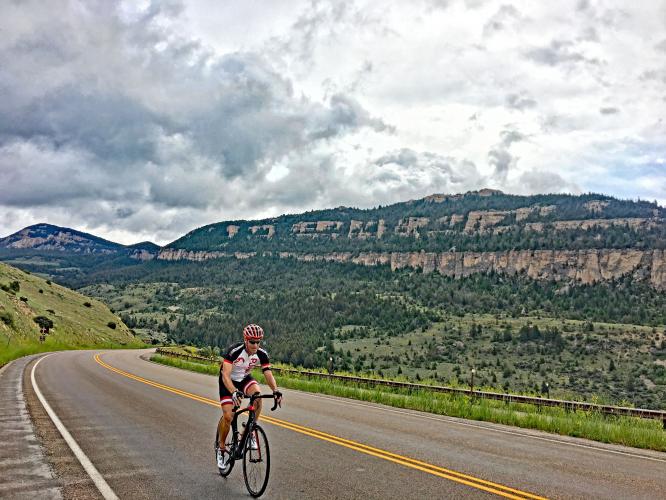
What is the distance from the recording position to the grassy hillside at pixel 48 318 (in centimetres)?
4972

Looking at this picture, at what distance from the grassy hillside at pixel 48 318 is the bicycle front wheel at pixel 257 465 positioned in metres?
32.2

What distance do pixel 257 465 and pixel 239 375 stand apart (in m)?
1.26

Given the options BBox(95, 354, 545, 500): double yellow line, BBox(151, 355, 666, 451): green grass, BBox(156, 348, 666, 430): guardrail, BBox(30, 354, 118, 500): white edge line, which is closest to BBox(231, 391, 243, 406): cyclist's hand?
BBox(30, 354, 118, 500): white edge line

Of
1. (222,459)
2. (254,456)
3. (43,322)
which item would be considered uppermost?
(43,322)

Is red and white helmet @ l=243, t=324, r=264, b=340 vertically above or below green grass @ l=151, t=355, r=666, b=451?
above

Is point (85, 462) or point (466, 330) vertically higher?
point (466, 330)

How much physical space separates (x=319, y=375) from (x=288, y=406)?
985 centimetres

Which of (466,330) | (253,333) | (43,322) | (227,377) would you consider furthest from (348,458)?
(466,330)

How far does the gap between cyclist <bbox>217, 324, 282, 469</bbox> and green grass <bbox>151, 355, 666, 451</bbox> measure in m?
7.99

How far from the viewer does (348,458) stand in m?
8.83

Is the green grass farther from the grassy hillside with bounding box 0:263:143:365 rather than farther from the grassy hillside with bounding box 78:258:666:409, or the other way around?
the grassy hillside with bounding box 0:263:143:365

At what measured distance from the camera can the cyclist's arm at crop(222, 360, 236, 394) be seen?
726 centimetres

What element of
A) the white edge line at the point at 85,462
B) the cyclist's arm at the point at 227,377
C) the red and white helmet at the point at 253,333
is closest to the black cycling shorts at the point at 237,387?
the cyclist's arm at the point at 227,377

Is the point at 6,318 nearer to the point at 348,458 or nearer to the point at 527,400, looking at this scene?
the point at 527,400
